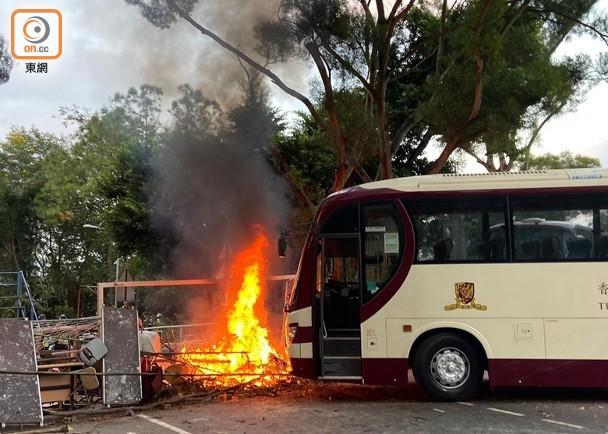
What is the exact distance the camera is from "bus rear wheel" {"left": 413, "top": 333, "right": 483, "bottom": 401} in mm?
7109

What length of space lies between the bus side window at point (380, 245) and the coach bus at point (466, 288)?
13 millimetres

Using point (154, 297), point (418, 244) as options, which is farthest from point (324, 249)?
point (154, 297)

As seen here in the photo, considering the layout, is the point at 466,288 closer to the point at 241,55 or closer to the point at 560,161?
the point at 241,55

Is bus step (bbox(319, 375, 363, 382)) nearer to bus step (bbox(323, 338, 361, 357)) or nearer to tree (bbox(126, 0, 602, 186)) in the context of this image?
bus step (bbox(323, 338, 361, 357))

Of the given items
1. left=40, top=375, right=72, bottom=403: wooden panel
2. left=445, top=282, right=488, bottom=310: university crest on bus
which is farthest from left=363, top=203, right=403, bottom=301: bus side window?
left=40, top=375, right=72, bottom=403: wooden panel

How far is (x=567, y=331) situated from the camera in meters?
6.94

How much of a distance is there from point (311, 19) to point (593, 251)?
7069 millimetres

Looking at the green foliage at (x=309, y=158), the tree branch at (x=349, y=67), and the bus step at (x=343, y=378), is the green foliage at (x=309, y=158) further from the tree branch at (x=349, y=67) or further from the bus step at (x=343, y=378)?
the bus step at (x=343, y=378)

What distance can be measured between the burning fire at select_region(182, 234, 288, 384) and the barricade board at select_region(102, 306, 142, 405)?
36.6 inches

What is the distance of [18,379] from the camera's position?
6.42 metres

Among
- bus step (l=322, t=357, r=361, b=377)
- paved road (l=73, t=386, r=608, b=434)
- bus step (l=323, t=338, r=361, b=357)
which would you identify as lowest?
paved road (l=73, t=386, r=608, b=434)

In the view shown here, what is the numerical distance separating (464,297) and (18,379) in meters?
5.42

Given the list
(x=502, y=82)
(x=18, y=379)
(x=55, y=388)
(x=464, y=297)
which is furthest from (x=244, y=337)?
(x=502, y=82)

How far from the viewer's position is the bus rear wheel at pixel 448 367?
711cm
